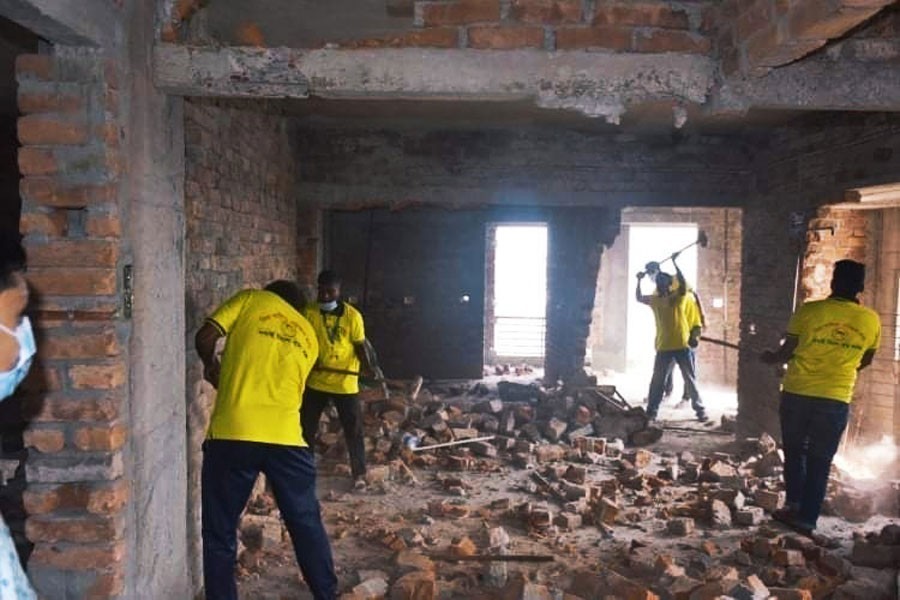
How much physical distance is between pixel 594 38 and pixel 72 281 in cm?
240

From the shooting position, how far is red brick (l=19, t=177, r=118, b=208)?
8.73 feet

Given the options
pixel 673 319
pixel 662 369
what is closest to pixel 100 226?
pixel 673 319

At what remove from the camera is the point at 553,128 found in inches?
311

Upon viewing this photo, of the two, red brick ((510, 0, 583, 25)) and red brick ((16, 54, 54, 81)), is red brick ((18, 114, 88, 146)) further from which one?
red brick ((510, 0, 583, 25))

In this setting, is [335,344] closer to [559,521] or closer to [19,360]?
[559,521]

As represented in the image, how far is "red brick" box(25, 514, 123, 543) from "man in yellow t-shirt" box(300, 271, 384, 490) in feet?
9.77

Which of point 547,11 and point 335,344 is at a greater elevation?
point 547,11

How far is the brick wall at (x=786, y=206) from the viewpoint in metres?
5.90

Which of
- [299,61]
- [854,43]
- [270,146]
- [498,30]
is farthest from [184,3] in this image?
[270,146]

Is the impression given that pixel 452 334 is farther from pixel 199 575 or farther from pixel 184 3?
pixel 184 3

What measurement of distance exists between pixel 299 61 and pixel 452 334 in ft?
27.9

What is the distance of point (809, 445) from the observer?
4.98 m

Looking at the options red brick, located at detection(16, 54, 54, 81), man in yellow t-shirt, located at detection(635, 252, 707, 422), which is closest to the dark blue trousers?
red brick, located at detection(16, 54, 54, 81)

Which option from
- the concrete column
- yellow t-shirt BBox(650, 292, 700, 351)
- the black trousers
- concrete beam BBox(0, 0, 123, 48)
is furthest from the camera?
yellow t-shirt BBox(650, 292, 700, 351)
